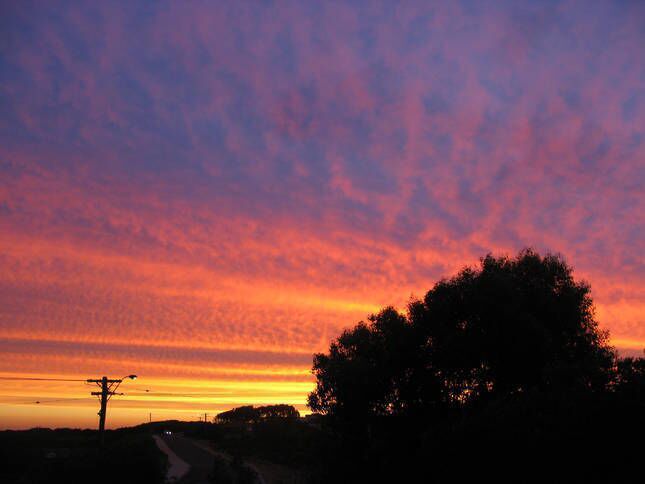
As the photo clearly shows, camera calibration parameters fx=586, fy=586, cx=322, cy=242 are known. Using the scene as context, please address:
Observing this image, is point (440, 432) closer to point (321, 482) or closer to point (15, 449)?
point (321, 482)

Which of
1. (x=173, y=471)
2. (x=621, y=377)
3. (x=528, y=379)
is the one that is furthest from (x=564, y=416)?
(x=173, y=471)

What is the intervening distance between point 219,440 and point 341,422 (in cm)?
8233

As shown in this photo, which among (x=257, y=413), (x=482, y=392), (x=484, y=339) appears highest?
(x=257, y=413)

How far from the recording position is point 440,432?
21172mm

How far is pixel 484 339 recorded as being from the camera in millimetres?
27141

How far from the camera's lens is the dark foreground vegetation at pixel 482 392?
15.8 m

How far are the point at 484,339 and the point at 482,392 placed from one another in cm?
249

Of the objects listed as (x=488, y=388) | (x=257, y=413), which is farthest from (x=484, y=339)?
(x=257, y=413)

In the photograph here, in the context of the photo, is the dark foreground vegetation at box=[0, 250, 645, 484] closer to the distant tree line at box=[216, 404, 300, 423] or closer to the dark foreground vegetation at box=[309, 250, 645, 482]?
the dark foreground vegetation at box=[309, 250, 645, 482]

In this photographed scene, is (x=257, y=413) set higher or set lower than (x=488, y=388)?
higher

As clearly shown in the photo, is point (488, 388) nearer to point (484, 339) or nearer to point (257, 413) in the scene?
point (484, 339)

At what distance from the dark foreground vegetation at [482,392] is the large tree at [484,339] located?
57mm

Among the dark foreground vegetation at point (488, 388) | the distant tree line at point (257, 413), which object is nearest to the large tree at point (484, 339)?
the dark foreground vegetation at point (488, 388)

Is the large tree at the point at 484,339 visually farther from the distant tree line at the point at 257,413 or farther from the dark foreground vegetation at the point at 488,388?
the distant tree line at the point at 257,413
